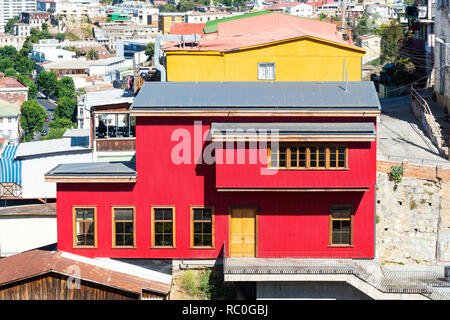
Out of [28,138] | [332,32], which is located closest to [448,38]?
[332,32]

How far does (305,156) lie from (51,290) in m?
10.1

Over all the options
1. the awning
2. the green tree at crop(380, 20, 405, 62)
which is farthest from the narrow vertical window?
the green tree at crop(380, 20, 405, 62)

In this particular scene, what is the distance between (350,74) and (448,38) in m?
15.5

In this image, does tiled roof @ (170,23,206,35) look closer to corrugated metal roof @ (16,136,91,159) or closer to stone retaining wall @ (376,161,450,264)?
corrugated metal roof @ (16,136,91,159)

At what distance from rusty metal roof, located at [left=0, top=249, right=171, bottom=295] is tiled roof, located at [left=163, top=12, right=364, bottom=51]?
9264 mm

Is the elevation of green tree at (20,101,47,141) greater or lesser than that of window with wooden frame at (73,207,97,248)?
lesser

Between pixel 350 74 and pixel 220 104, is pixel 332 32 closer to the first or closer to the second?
pixel 350 74

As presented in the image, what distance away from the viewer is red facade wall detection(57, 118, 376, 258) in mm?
28766

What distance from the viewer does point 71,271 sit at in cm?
2684

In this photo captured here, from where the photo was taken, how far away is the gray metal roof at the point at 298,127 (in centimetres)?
2767

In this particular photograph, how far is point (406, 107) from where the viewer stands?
1836 inches

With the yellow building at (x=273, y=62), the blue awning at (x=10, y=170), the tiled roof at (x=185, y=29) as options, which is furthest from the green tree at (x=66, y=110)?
the yellow building at (x=273, y=62)

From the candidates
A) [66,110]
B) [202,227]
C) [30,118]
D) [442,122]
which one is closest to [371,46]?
[30,118]

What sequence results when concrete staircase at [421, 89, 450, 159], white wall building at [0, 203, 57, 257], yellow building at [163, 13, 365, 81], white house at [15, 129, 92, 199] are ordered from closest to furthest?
yellow building at [163, 13, 365, 81]
concrete staircase at [421, 89, 450, 159]
white wall building at [0, 203, 57, 257]
white house at [15, 129, 92, 199]
